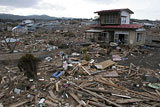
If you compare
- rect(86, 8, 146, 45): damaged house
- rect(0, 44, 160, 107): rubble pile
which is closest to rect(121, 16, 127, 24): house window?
rect(86, 8, 146, 45): damaged house

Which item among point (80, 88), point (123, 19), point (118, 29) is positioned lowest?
point (80, 88)

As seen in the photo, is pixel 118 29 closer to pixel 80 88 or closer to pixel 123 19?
pixel 123 19

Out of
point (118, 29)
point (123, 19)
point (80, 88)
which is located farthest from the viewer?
point (123, 19)

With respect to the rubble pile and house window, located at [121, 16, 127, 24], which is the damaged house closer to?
house window, located at [121, 16, 127, 24]

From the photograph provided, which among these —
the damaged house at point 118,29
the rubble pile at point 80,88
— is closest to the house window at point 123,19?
the damaged house at point 118,29

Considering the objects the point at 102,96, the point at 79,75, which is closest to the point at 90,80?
the point at 79,75

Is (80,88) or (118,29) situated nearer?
(80,88)

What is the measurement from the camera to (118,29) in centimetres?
1742

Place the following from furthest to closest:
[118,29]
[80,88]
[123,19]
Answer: [123,19], [118,29], [80,88]

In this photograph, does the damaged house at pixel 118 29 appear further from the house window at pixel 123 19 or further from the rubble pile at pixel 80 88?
the rubble pile at pixel 80 88

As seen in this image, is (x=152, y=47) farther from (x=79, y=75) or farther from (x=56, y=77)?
(x=56, y=77)

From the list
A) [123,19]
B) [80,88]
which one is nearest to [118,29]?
[123,19]

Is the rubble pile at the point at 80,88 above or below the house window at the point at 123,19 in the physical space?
below

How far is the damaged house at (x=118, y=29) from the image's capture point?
54.1ft
